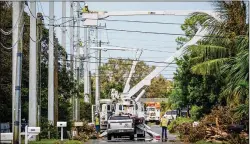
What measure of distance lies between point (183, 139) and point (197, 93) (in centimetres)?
819

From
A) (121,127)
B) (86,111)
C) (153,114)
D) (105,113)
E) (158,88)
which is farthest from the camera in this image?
(158,88)

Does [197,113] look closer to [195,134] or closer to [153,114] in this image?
[195,134]

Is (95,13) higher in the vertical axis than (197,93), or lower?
higher

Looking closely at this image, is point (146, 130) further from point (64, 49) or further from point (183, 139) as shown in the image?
point (64, 49)

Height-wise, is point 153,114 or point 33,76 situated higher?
point 33,76

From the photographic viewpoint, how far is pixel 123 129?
36.2m

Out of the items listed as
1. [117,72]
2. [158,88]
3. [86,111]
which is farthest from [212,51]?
[158,88]

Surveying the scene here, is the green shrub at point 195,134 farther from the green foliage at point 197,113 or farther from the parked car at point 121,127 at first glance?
the green foliage at point 197,113

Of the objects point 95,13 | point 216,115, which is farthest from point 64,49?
point 216,115

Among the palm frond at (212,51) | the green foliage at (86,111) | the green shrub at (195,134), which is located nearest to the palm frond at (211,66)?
the palm frond at (212,51)

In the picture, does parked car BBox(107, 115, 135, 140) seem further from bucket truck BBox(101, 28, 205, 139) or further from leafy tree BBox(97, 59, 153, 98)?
leafy tree BBox(97, 59, 153, 98)

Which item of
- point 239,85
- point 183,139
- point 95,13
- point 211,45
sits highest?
point 95,13

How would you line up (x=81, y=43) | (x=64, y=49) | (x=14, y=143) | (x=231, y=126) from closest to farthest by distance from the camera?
(x=14, y=143) < (x=231, y=126) < (x=64, y=49) < (x=81, y=43)

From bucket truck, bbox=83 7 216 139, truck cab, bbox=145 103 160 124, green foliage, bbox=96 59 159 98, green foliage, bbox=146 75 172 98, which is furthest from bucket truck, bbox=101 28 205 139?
green foliage, bbox=146 75 172 98
